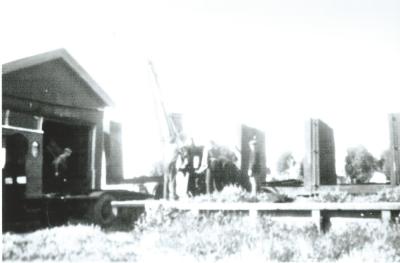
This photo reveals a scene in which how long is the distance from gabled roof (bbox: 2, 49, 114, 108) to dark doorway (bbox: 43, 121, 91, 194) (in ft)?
3.77

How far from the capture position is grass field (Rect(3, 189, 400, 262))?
5609mm

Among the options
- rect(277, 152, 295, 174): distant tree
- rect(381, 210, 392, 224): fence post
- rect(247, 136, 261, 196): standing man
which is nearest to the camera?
rect(381, 210, 392, 224): fence post

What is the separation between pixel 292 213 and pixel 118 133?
10616mm

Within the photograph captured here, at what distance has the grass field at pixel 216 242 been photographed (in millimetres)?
5609

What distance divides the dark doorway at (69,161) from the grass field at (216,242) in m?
5.43

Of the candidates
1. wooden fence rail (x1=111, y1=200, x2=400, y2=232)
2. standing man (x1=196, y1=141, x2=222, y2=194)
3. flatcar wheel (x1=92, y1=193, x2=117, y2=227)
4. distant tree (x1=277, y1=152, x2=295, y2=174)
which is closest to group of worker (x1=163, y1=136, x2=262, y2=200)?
standing man (x1=196, y1=141, x2=222, y2=194)

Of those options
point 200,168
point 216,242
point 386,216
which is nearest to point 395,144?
point 386,216

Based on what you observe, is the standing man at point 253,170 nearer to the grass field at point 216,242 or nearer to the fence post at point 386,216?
the grass field at point 216,242

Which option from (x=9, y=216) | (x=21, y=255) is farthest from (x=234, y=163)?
(x=21, y=255)

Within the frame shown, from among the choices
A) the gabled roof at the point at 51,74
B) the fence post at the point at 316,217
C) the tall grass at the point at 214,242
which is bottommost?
the tall grass at the point at 214,242

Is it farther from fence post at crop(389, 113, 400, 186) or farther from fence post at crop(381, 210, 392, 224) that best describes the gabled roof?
fence post at crop(381, 210, 392, 224)

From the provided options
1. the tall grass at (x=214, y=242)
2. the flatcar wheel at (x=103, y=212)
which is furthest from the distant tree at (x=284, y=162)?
the tall grass at (x=214, y=242)

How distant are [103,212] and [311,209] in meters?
4.89

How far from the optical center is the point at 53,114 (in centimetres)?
1081
